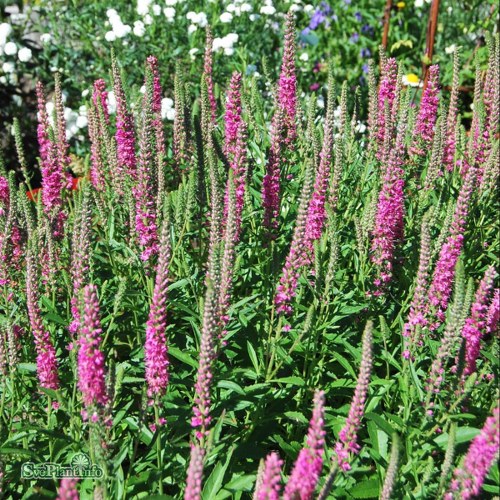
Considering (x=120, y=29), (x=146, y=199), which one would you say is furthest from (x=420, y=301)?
(x=120, y=29)

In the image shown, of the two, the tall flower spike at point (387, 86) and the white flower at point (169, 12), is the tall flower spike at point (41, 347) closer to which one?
the tall flower spike at point (387, 86)

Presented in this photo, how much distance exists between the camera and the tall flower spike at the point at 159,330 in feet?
8.39

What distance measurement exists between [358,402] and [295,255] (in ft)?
2.80

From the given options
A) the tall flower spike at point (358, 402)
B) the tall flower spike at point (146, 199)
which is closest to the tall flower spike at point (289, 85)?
the tall flower spike at point (146, 199)

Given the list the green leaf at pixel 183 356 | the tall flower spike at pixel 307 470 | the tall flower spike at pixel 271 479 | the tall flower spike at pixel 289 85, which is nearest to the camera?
the tall flower spike at pixel 271 479

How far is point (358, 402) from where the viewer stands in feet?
7.56

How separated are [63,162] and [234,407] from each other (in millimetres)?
2026

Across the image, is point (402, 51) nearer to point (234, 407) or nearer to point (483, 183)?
point (483, 183)

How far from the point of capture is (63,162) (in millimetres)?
4266

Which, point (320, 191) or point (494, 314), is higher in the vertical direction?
point (320, 191)

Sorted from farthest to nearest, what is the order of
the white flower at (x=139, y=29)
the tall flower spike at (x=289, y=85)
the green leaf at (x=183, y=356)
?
the white flower at (x=139, y=29) < the tall flower spike at (x=289, y=85) < the green leaf at (x=183, y=356)

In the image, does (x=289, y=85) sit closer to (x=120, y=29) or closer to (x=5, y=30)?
(x=120, y=29)

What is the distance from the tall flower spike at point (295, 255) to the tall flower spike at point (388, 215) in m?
0.44

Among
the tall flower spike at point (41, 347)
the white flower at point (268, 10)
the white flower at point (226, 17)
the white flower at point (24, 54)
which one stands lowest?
the tall flower spike at point (41, 347)
